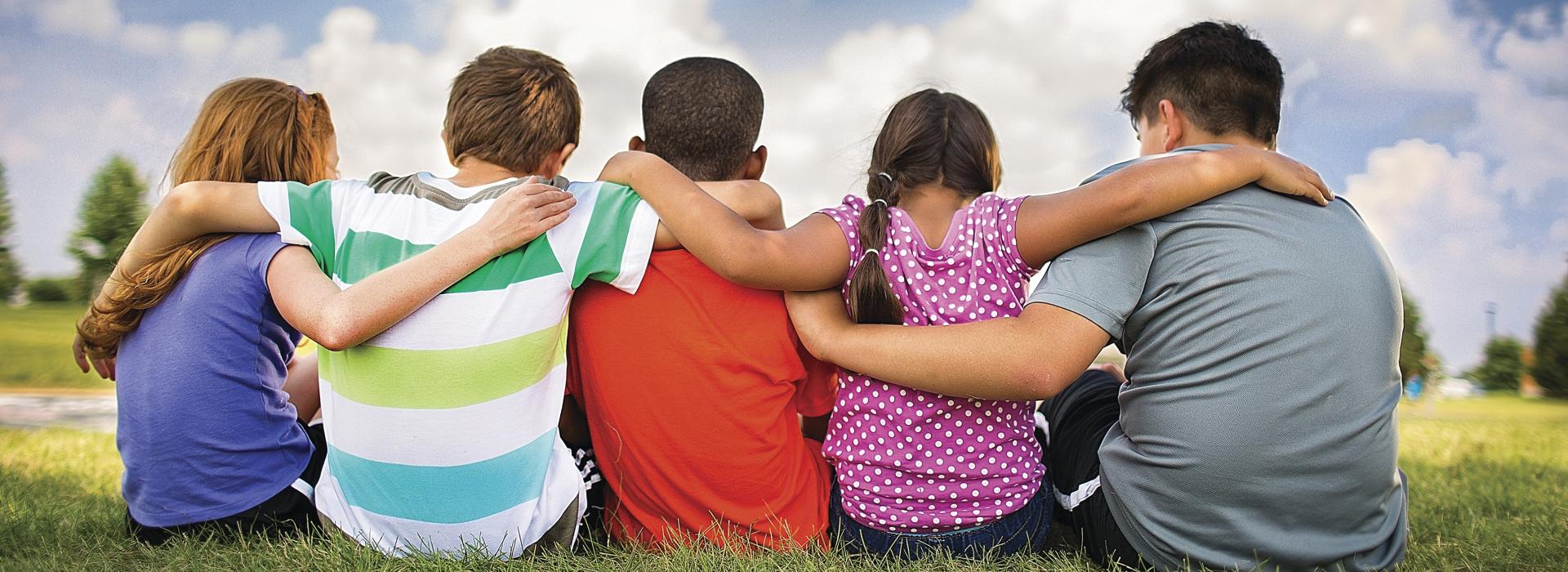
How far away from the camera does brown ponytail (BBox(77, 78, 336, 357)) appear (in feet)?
7.59

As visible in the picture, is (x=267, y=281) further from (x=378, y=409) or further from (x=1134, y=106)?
(x=1134, y=106)

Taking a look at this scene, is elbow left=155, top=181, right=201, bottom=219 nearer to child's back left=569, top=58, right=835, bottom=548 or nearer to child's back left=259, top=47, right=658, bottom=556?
child's back left=259, top=47, right=658, bottom=556

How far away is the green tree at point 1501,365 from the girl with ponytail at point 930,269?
13.0m

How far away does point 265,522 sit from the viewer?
7.87 feet

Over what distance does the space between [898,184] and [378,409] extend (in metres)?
1.31

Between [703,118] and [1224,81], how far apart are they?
1.32m

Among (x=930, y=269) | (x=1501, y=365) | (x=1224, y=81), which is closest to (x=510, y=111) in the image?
(x=930, y=269)

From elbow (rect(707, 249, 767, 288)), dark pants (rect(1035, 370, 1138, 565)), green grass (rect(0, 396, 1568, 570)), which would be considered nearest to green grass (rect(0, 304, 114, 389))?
green grass (rect(0, 396, 1568, 570))

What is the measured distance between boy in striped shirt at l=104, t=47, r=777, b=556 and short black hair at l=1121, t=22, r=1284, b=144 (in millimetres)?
1145

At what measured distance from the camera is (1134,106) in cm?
259

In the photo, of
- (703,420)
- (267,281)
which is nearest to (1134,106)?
(703,420)

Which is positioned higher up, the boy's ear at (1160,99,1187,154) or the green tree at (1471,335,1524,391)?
the boy's ear at (1160,99,1187,154)

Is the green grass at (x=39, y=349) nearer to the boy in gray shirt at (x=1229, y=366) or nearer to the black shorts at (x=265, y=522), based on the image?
the black shorts at (x=265, y=522)

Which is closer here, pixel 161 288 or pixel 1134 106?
pixel 161 288
